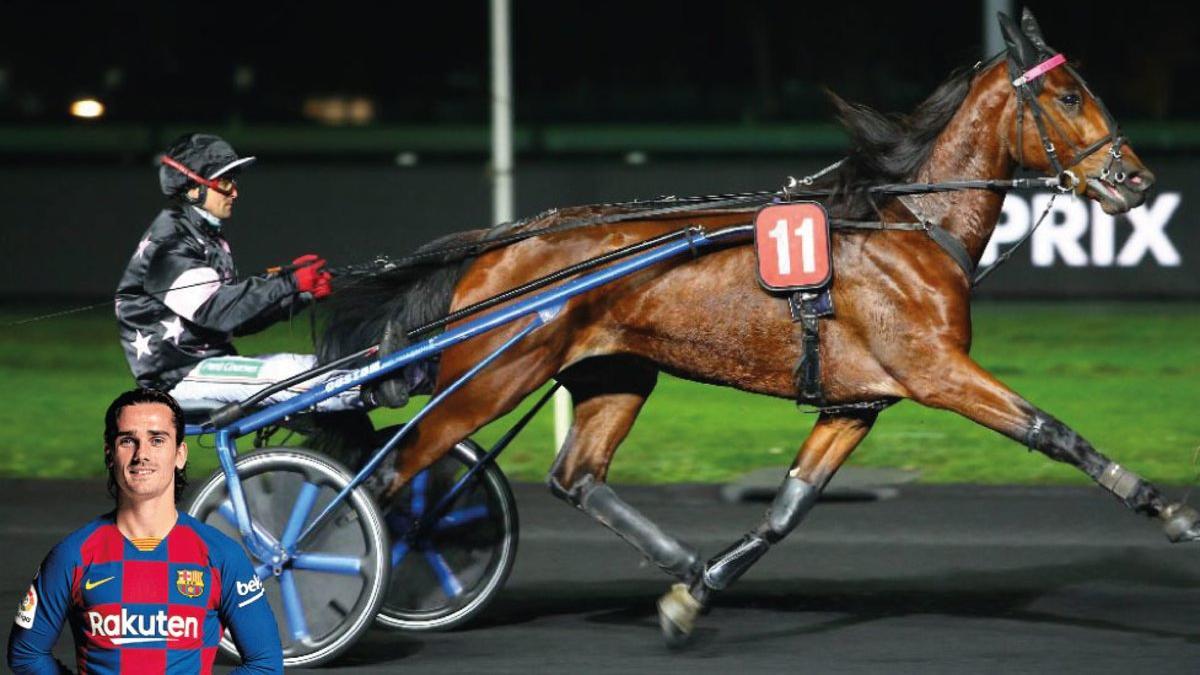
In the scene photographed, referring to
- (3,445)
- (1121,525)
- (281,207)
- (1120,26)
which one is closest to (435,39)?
(1120,26)

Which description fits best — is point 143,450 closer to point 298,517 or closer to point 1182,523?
point 298,517

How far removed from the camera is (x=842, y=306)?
6.39m

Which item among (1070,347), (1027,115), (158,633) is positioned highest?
(1027,115)

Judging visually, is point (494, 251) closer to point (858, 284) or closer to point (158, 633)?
point (858, 284)

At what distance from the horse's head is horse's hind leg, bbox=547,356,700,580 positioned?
1.47m

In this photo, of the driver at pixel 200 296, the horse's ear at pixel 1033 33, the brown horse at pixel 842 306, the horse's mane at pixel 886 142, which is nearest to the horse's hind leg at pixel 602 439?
the brown horse at pixel 842 306

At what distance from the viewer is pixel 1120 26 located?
40.1 m

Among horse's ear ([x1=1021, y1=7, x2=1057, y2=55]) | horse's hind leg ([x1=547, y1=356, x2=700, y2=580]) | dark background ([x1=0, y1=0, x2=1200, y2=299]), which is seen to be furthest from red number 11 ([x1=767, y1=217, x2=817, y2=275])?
dark background ([x1=0, y1=0, x2=1200, y2=299])

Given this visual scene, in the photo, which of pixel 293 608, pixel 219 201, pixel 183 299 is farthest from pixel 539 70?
pixel 293 608

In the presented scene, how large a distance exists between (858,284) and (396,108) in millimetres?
40636

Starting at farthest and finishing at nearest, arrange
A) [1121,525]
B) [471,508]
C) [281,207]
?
[281,207] < [1121,525] < [471,508]

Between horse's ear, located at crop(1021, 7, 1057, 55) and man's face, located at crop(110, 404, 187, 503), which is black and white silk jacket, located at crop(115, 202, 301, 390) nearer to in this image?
horse's ear, located at crop(1021, 7, 1057, 55)

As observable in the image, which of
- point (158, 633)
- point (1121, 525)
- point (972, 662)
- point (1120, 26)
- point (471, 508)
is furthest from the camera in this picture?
point (1120, 26)

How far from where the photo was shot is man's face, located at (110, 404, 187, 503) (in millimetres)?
3305
